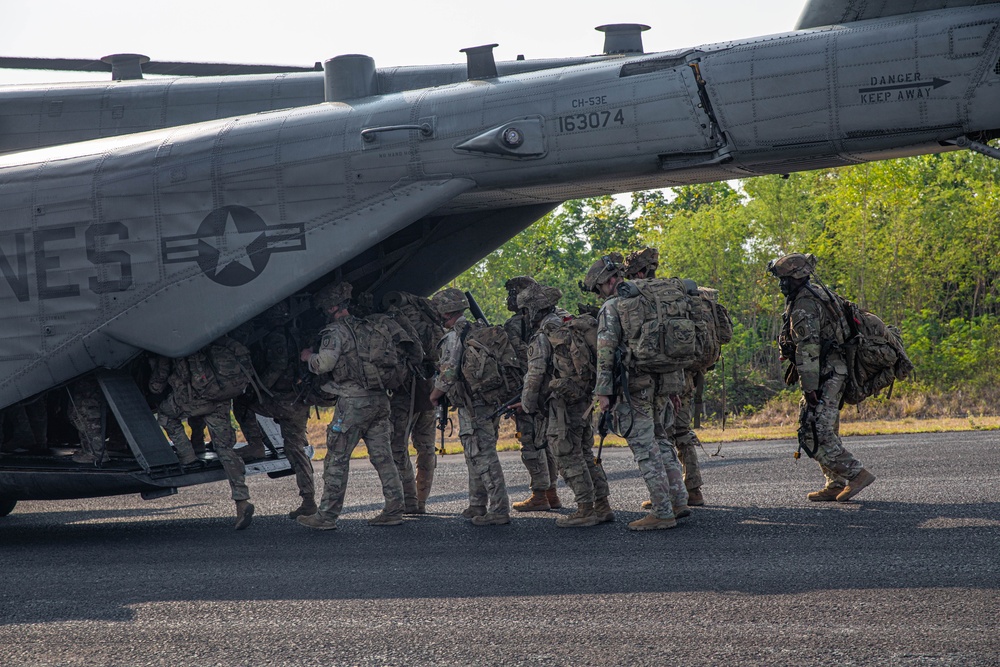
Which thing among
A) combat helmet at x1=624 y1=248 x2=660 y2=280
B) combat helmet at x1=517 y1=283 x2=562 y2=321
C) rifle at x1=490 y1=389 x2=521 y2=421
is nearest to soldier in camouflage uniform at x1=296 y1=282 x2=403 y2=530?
rifle at x1=490 y1=389 x2=521 y2=421

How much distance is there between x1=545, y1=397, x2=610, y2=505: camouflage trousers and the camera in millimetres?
7582

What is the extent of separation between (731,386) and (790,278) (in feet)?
56.4

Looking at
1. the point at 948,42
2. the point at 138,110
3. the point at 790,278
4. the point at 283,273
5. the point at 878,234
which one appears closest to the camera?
the point at 948,42

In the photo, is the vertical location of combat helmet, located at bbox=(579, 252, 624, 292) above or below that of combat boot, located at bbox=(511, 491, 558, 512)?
above

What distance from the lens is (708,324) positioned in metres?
8.28

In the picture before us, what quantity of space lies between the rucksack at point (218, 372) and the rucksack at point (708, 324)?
395 centimetres

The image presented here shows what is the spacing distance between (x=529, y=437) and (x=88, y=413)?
398cm

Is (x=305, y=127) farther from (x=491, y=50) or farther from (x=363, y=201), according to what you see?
(x=491, y=50)

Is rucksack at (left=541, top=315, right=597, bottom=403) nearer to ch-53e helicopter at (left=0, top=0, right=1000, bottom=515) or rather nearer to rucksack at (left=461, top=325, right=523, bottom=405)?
rucksack at (left=461, top=325, right=523, bottom=405)

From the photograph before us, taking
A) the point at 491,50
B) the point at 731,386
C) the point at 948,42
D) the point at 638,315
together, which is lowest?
the point at 731,386

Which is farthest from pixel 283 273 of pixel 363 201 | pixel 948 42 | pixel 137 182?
pixel 948 42

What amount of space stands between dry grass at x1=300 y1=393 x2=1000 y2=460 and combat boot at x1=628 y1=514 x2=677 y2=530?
7.31 meters

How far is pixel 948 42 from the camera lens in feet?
23.4

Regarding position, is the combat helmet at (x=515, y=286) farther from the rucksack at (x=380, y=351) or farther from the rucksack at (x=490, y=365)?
the rucksack at (x=380, y=351)
